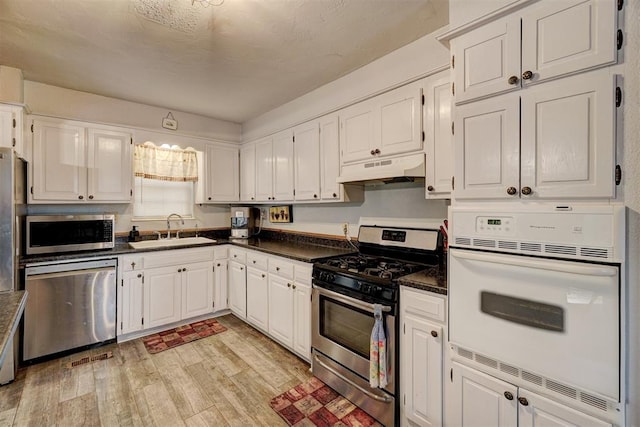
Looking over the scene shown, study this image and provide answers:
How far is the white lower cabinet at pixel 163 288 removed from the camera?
2.99 m

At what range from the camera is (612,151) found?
1.11 meters

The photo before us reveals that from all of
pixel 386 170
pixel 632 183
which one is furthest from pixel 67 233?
pixel 632 183

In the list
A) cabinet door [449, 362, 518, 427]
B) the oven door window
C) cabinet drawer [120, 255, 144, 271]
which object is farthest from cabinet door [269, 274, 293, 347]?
cabinet door [449, 362, 518, 427]

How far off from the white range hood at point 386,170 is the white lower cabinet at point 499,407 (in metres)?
1.20

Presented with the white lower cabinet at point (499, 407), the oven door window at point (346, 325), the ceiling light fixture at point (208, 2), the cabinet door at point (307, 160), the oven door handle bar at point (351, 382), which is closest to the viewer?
the white lower cabinet at point (499, 407)

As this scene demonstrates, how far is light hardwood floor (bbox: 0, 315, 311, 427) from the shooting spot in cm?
194

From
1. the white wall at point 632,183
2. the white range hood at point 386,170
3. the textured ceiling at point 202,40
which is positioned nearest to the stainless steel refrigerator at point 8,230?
the textured ceiling at point 202,40

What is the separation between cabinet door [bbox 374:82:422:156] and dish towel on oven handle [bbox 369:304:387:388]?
3.85ft

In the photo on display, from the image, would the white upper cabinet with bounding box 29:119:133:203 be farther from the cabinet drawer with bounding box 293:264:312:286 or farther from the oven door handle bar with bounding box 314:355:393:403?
the oven door handle bar with bounding box 314:355:393:403

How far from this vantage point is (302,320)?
2545 mm

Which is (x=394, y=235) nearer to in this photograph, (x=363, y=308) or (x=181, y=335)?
(x=363, y=308)

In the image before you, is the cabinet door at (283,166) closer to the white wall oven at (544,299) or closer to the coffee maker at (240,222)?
the coffee maker at (240,222)

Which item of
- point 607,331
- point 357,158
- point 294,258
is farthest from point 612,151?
point 294,258

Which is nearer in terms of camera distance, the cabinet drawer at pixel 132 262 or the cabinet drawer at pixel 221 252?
the cabinet drawer at pixel 132 262
